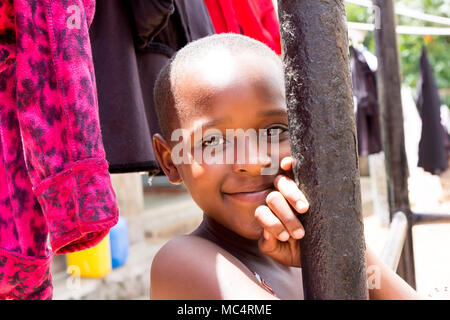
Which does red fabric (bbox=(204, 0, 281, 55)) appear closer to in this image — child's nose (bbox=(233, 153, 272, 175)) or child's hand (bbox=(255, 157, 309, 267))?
child's nose (bbox=(233, 153, 272, 175))

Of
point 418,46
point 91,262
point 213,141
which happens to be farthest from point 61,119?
→ point 418,46

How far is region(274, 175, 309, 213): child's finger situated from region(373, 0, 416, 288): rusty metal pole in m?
1.09

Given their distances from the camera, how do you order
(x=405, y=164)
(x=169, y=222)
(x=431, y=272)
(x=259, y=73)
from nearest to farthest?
(x=259, y=73) → (x=431, y=272) → (x=405, y=164) → (x=169, y=222)

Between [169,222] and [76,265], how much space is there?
1.78 metres

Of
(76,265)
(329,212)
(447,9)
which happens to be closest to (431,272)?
(329,212)

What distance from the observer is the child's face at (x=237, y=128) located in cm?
71

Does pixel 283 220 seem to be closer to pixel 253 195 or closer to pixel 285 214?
pixel 285 214

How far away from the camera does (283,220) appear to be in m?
0.52

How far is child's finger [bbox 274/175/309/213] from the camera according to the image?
457 millimetres

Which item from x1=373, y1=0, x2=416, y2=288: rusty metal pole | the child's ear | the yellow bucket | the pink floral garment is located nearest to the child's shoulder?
the pink floral garment

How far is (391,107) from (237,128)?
1.00 m

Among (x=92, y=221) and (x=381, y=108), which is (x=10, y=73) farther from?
(x=381, y=108)

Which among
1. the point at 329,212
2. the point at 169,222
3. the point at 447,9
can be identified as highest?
the point at 447,9

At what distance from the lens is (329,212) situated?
43 centimetres
